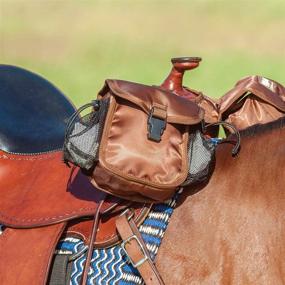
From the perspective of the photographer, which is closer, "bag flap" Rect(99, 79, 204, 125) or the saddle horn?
"bag flap" Rect(99, 79, 204, 125)

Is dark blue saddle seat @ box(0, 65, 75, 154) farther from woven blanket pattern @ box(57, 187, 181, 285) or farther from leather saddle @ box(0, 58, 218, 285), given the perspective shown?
woven blanket pattern @ box(57, 187, 181, 285)

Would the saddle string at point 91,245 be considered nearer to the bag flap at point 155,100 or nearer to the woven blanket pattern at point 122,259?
the woven blanket pattern at point 122,259

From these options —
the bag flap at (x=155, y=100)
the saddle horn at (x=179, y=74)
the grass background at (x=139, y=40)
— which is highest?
Result: the bag flap at (x=155, y=100)

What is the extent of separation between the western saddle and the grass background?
6.56m

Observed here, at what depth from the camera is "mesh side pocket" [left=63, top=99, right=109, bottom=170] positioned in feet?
5.04

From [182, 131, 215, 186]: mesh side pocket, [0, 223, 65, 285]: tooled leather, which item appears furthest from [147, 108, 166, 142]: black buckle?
[0, 223, 65, 285]: tooled leather

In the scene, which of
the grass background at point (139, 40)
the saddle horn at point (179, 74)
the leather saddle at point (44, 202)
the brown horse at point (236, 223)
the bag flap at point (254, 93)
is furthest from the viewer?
the grass background at point (139, 40)

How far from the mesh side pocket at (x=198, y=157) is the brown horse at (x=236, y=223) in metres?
0.08

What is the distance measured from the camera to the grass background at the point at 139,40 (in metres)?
10.7

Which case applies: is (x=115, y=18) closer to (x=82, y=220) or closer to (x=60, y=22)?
(x=60, y=22)

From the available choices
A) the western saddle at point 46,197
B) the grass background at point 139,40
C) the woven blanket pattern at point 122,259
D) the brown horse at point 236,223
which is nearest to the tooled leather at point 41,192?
the western saddle at point 46,197

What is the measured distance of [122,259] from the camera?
1641 mm

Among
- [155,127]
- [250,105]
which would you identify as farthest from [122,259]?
[250,105]

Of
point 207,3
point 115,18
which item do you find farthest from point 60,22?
point 207,3
